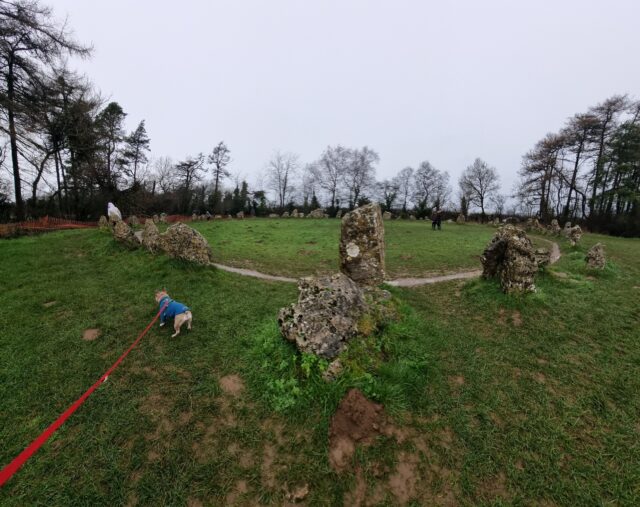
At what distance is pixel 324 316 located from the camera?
433 centimetres

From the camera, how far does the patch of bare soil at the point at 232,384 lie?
410 centimetres

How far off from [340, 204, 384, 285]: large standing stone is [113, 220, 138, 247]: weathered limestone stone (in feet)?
27.7

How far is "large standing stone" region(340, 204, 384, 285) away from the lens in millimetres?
6961

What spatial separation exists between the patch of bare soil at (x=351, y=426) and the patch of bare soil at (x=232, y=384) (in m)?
1.54

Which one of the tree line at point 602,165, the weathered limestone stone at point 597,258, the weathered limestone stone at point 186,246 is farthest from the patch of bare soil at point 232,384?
the tree line at point 602,165

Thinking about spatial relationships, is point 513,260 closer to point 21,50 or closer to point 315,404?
point 315,404

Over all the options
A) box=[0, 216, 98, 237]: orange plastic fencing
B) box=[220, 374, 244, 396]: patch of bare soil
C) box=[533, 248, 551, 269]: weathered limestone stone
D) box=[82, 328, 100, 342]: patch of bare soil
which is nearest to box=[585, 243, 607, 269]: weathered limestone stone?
box=[533, 248, 551, 269]: weathered limestone stone

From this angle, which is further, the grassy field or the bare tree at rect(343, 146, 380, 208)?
the bare tree at rect(343, 146, 380, 208)

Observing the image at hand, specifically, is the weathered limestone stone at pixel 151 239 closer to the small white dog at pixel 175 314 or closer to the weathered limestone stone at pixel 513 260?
the small white dog at pixel 175 314

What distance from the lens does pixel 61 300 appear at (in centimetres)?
673

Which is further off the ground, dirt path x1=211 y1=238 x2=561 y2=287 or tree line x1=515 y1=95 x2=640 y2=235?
tree line x1=515 y1=95 x2=640 y2=235

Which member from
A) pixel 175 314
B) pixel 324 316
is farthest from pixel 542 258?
pixel 175 314

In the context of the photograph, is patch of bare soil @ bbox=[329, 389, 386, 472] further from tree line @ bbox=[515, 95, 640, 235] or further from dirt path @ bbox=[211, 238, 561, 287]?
tree line @ bbox=[515, 95, 640, 235]

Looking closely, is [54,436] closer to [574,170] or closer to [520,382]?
[520,382]
